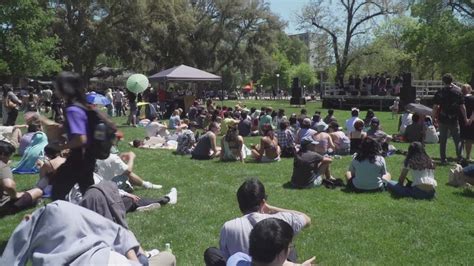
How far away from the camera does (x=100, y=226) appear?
316 cm

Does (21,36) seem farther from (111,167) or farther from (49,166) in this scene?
(49,166)

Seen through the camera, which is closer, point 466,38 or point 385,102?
point 385,102

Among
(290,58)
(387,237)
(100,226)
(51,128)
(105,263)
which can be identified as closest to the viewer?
(105,263)

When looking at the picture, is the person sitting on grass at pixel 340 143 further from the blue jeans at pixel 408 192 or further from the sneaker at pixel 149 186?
the sneaker at pixel 149 186

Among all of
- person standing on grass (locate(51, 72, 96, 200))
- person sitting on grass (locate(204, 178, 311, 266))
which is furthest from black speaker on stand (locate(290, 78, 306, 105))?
person sitting on grass (locate(204, 178, 311, 266))

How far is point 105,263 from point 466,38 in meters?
41.7

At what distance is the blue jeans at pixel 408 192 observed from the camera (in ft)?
26.2

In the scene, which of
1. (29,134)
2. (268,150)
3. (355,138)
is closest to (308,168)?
(268,150)

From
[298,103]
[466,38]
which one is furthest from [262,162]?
[466,38]

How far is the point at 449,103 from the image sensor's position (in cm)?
1077

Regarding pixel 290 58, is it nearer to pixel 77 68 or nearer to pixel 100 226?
pixel 77 68

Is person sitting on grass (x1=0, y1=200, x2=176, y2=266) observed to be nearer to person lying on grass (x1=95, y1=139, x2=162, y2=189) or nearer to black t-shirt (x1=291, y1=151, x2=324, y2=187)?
person lying on grass (x1=95, y1=139, x2=162, y2=189)

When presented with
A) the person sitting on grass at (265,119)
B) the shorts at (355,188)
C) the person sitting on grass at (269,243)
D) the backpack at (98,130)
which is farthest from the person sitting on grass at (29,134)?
the person sitting on grass at (269,243)

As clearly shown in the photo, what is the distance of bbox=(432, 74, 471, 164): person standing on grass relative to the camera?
1070cm
